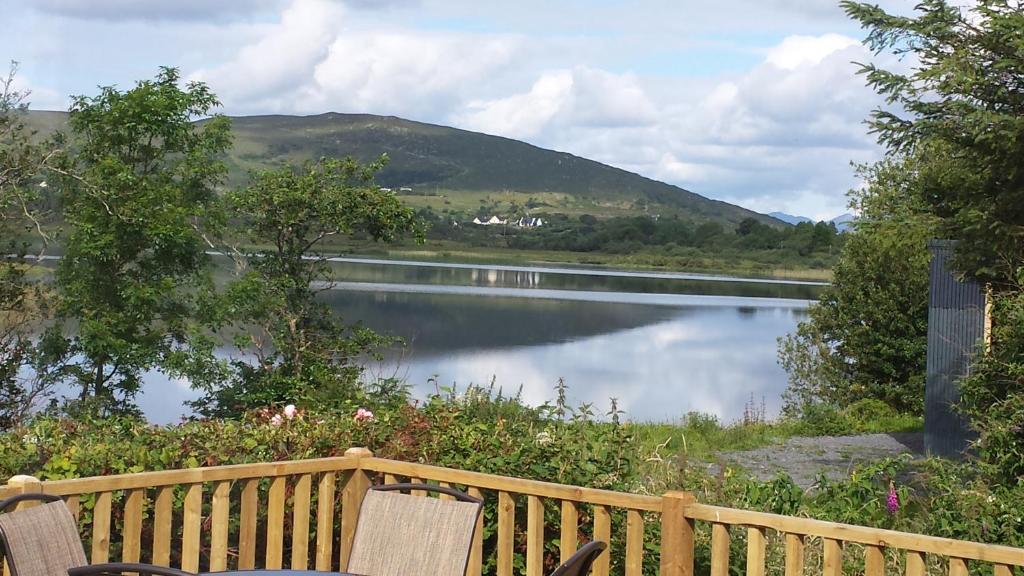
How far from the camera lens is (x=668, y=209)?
472ft

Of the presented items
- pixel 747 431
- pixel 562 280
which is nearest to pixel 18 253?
pixel 747 431

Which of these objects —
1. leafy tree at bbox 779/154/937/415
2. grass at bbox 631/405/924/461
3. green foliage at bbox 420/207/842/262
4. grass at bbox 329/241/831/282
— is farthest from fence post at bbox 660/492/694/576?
green foliage at bbox 420/207/842/262

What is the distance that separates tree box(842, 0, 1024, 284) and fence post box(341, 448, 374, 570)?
8296mm

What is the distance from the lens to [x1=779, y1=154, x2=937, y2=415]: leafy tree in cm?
2133

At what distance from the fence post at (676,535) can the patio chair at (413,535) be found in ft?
2.29

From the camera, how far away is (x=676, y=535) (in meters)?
4.01

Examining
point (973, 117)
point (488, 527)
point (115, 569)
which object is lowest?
point (488, 527)

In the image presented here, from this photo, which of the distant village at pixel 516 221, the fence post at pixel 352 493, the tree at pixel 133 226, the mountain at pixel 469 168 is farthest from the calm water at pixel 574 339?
the mountain at pixel 469 168

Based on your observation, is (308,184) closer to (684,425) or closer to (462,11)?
(462,11)

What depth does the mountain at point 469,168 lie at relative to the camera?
465ft

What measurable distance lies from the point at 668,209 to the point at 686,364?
360ft

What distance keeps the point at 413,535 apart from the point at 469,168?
156 meters

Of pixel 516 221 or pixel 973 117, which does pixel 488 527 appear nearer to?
pixel 973 117

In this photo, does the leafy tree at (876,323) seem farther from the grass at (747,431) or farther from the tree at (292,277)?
the tree at (292,277)
